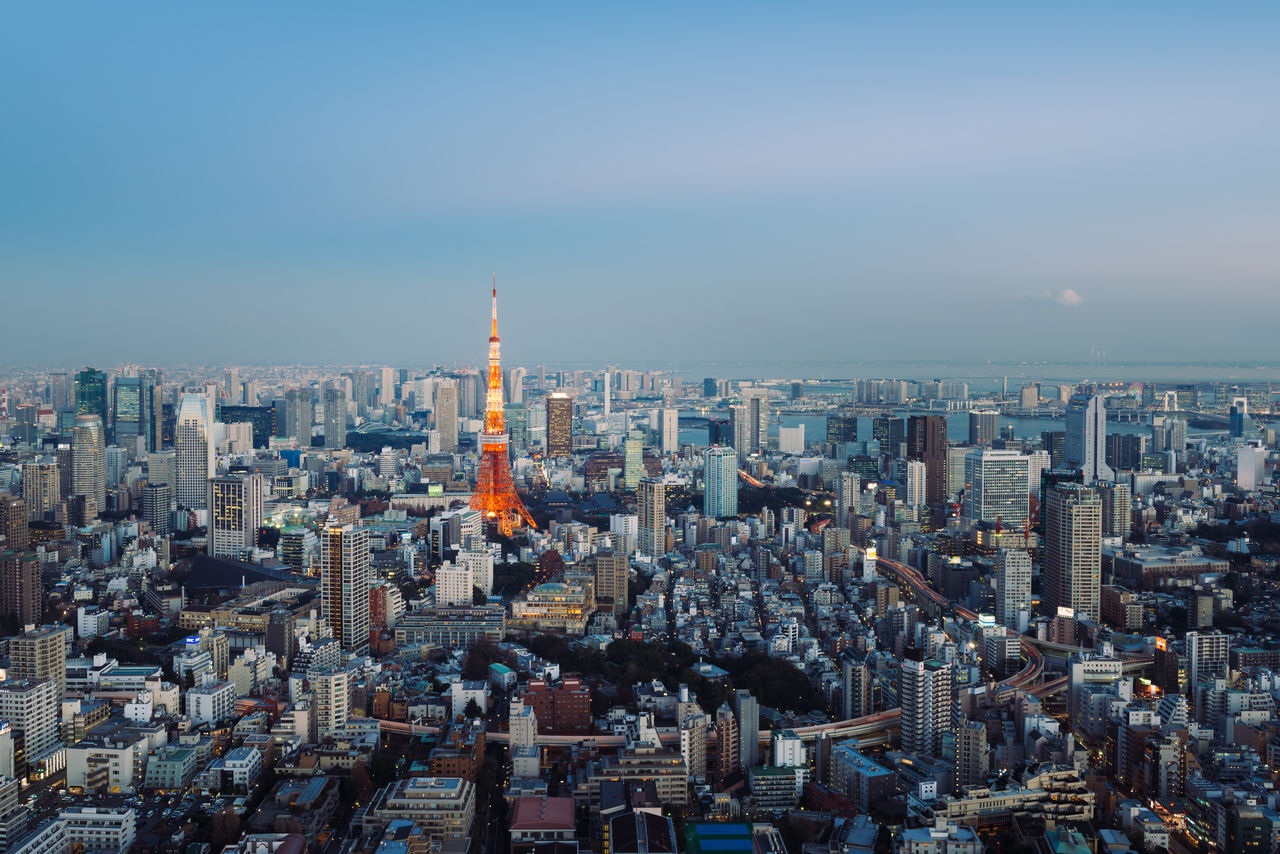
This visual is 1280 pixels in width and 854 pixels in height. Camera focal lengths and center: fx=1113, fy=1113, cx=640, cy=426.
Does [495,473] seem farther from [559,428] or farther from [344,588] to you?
[559,428]

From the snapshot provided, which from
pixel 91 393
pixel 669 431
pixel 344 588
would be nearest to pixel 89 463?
pixel 91 393

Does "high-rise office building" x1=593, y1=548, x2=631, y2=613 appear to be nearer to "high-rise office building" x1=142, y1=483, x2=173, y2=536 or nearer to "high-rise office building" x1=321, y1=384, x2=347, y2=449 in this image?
"high-rise office building" x1=142, y1=483, x2=173, y2=536

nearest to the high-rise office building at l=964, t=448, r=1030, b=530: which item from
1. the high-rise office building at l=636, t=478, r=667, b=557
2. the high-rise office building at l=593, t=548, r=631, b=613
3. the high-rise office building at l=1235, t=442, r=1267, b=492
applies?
the high-rise office building at l=636, t=478, r=667, b=557

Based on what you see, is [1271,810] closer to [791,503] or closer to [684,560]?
[684,560]

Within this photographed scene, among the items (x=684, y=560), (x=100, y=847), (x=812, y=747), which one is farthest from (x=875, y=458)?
(x=100, y=847)

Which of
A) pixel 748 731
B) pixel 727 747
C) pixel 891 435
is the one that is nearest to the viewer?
pixel 727 747
